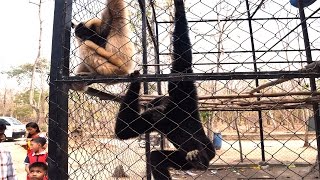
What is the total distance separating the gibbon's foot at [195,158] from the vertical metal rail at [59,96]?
1.31m

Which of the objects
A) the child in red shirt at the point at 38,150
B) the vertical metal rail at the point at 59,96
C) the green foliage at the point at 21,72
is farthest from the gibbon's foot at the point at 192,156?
the green foliage at the point at 21,72

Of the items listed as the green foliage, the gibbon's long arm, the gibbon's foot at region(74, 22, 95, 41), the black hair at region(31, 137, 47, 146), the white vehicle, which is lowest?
the white vehicle

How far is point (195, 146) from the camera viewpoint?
3.37m

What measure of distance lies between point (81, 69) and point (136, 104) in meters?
0.69

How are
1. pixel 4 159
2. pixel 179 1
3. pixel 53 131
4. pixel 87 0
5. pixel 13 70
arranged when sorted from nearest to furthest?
1. pixel 53 131
2. pixel 179 1
3. pixel 87 0
4. pixel 4 159
5. pixel 13 70

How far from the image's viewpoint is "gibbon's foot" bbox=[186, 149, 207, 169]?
288cm

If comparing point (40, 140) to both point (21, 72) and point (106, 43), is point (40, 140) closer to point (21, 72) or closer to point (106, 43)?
point (106, 43)

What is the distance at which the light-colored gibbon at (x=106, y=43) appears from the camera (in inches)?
123

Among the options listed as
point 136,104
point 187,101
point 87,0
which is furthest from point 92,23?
point 187,101

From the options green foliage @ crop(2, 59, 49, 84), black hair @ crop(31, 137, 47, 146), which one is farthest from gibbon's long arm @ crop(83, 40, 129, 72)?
green foliage @ crop(2, 59, 49, 84)

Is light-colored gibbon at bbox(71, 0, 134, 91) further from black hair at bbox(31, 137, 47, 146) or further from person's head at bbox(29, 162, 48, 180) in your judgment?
black hair at bbox(31, 137, 47, 146)

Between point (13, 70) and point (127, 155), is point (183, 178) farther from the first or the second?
point (13, 70)

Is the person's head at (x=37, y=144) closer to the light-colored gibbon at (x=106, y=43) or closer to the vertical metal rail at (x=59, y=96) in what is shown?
the light-colored gibbon at (x=106, y=43)

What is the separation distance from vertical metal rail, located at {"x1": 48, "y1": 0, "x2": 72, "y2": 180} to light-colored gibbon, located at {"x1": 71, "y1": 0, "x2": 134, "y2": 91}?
0.99 meters
